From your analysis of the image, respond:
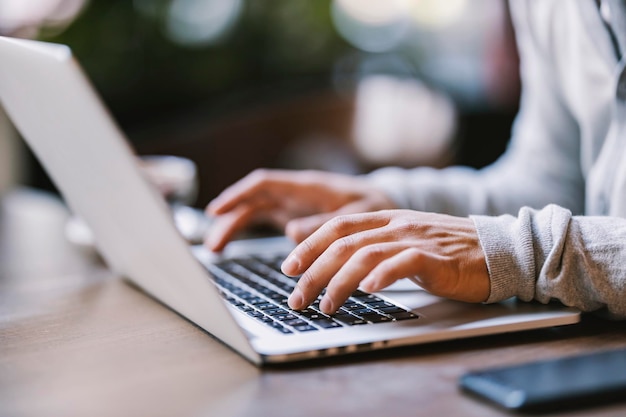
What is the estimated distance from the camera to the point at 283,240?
3.67 ft

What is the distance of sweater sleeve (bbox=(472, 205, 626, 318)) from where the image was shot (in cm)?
67

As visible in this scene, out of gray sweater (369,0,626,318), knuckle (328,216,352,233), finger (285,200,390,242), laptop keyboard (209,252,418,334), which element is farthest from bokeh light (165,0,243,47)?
knuckle (328,216,352,233)

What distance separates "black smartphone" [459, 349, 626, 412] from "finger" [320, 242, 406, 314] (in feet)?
0.44

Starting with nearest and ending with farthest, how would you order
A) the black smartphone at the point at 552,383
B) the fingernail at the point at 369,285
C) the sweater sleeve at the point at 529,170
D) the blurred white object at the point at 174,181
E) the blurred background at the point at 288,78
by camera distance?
the black smartphone at the point at 552,383 < the fingernail at the point at 369,285 < the sweater sleeve at the point at 529,170 < the blurred white object at the point at 174,181 < the blurred background at the point at 288,78

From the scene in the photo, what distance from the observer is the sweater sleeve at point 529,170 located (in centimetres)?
109

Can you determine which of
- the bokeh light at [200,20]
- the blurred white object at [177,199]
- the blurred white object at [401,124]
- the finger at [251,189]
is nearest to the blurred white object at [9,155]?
the bokeh light at [200,20]

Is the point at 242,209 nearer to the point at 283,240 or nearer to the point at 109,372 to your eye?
the point at 283,240

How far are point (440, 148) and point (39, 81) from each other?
1.76 m

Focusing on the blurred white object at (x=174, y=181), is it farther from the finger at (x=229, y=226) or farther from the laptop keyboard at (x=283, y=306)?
the laptop keyboard at (x=283, y=306)

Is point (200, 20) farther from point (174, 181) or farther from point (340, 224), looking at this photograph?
point (340, 224)

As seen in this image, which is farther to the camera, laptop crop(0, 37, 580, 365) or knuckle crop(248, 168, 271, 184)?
knuckle crop(248, 168, 271, 184)

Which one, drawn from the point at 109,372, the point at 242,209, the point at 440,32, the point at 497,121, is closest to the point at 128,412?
the point at 109,372

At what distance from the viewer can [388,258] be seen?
0.65 m

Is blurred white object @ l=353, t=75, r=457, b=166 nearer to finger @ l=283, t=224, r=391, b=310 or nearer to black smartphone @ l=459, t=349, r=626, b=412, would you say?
finger @ l=283, t=224, r=391, b=310
